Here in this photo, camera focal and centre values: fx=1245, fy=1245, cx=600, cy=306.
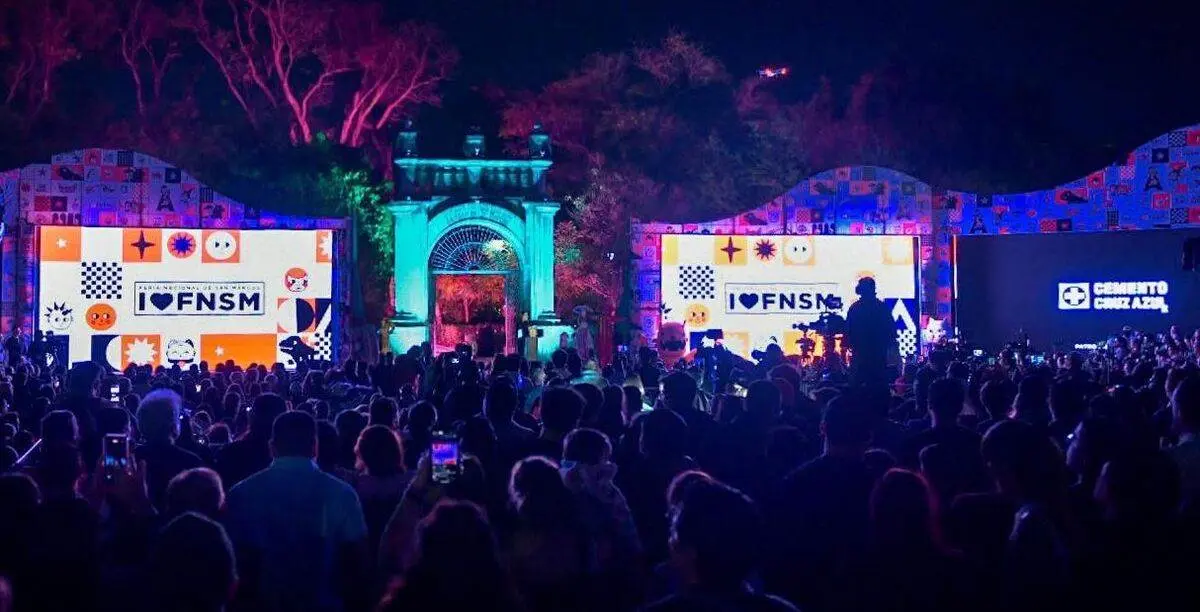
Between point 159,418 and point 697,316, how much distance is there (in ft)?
66.5

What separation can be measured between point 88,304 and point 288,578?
20.8 metres

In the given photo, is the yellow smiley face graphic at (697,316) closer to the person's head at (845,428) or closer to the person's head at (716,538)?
the person's head at (845,428)

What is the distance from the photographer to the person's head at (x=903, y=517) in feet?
13.5

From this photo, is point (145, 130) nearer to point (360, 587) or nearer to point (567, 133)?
point (567, 133)

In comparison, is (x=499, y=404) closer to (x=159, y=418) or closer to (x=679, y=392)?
(x=679, y=392)

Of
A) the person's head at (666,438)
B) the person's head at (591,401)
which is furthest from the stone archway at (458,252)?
the person's head at (666,438)

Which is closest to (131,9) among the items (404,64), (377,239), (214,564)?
(404,64)

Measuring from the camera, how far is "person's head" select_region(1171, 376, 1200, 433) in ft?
20.1

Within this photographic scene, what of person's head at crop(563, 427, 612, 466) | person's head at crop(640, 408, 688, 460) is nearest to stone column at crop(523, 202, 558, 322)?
person's head at crop(640, 408, 688, 460)

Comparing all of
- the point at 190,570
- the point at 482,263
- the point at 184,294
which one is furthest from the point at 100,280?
the point at 190,570

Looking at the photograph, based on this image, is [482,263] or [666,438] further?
[482,263]

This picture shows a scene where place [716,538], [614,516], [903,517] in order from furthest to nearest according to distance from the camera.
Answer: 1. [614,516]
2. [903,517]
3. [716,538]

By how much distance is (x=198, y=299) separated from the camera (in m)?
24.5

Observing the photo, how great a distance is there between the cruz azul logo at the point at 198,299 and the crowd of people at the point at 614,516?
59.1ft
